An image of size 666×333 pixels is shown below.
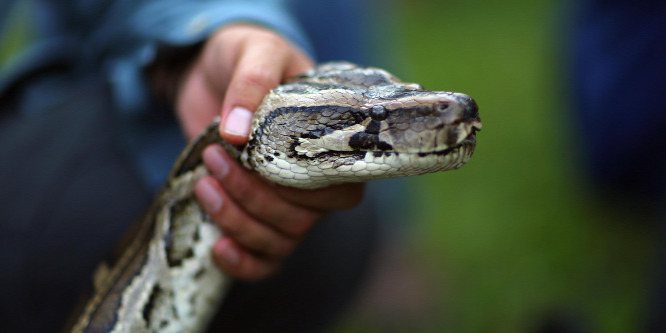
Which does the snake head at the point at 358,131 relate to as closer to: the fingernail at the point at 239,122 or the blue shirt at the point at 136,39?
the fingernail at the point at 239,122

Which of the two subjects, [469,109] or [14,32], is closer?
[469,109]

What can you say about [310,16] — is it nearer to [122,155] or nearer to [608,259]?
[122,155]

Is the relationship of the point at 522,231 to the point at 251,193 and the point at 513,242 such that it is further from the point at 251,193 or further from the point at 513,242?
the point at 251,193

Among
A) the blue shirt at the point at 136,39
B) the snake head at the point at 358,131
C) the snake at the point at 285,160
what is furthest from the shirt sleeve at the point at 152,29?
the snake head at the point at 358,131

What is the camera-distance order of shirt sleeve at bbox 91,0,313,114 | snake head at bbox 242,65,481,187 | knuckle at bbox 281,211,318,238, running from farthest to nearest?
shirt sleeve at bbox 91,0,313,114 < knuckle at bbox 281,211,318,238 < snake head at bbox 242,65,481,187

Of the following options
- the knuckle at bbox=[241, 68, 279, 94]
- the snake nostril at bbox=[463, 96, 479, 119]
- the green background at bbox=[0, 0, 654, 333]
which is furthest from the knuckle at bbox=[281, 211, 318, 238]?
the green background at bbox=[0, 0, 654, 333]

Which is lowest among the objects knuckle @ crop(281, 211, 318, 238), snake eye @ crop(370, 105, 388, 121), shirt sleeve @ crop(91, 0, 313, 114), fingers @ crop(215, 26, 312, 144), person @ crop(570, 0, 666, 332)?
person @ crop(570, 0, 666, 332)

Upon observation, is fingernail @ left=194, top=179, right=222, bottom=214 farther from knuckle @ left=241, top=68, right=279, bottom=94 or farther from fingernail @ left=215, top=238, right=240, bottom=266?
knuckle @ left=241, top=68, right=279, bottom=94

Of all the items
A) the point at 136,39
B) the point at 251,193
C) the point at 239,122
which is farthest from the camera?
the point at 136,39

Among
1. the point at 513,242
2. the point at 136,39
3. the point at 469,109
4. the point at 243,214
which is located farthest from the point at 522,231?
the point at 136,39
